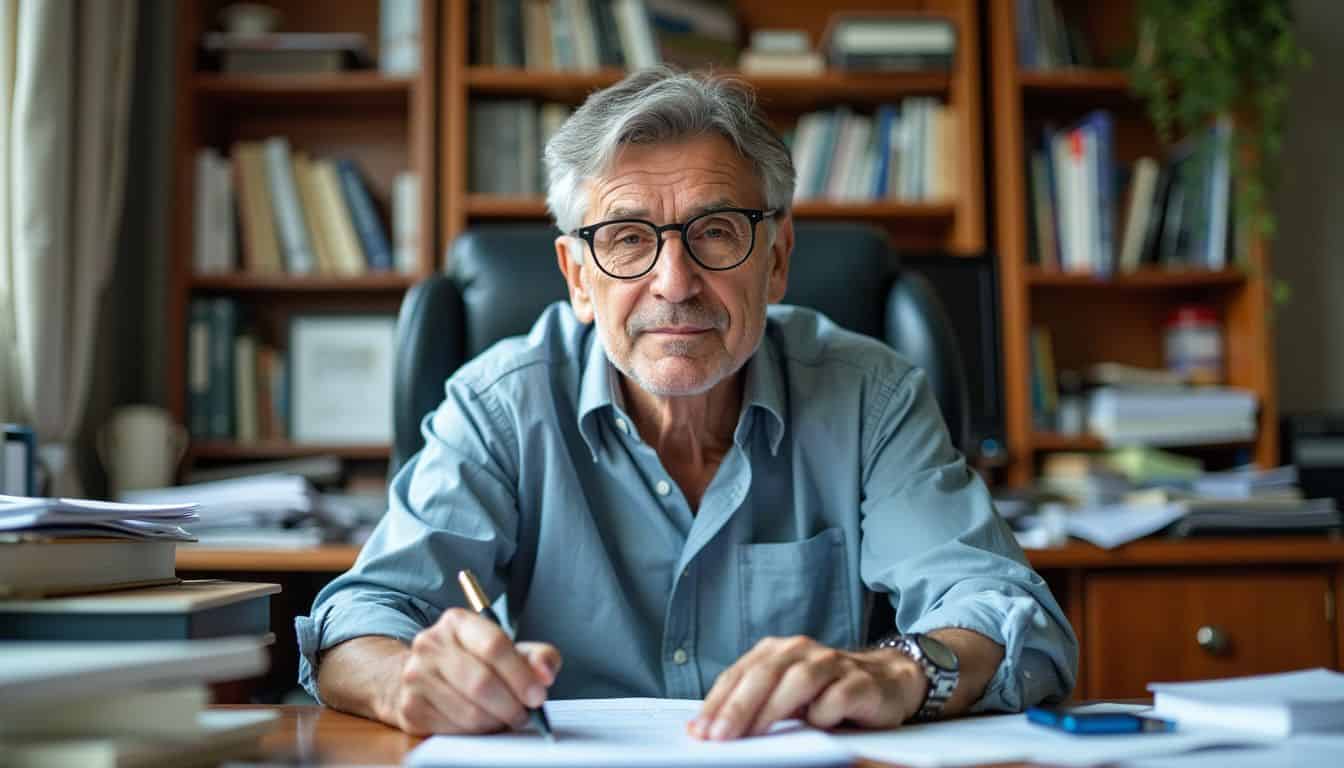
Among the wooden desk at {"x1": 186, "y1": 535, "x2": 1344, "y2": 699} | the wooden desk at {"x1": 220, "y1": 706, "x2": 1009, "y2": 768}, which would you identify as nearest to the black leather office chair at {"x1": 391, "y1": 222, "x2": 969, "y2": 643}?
the wooden desk at {"x1": 186, "y1": 535, "x2": 1344, "y2": 699}

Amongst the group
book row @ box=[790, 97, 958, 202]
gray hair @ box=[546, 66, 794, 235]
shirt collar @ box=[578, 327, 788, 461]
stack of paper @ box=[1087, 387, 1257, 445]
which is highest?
book row @ box=[790, 97, 958, 202]

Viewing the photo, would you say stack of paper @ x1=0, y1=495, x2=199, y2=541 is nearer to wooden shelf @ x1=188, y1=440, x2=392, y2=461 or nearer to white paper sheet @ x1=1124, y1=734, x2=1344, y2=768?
white paper sheet @ x1=1124, y1=734, x2=1344, y2=768

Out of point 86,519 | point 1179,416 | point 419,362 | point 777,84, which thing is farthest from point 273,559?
point 1179,416

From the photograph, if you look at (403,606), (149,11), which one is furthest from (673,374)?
(149,11)

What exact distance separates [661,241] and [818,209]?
1545 millimetres

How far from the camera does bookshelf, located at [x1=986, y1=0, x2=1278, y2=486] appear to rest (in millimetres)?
2652

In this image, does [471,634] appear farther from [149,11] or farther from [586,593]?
[149,11]

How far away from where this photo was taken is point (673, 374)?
4.15ft

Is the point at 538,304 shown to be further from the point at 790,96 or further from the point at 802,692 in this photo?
the point at 790,96

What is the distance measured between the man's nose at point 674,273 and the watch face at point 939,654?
461 mm

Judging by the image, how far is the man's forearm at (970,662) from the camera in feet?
3.06

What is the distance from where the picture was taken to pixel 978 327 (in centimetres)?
242

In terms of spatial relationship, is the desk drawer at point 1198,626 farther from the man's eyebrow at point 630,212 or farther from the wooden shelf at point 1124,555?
the man's eyebrow at point 630,212

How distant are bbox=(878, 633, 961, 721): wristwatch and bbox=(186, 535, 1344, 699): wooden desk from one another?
1.01 meters
